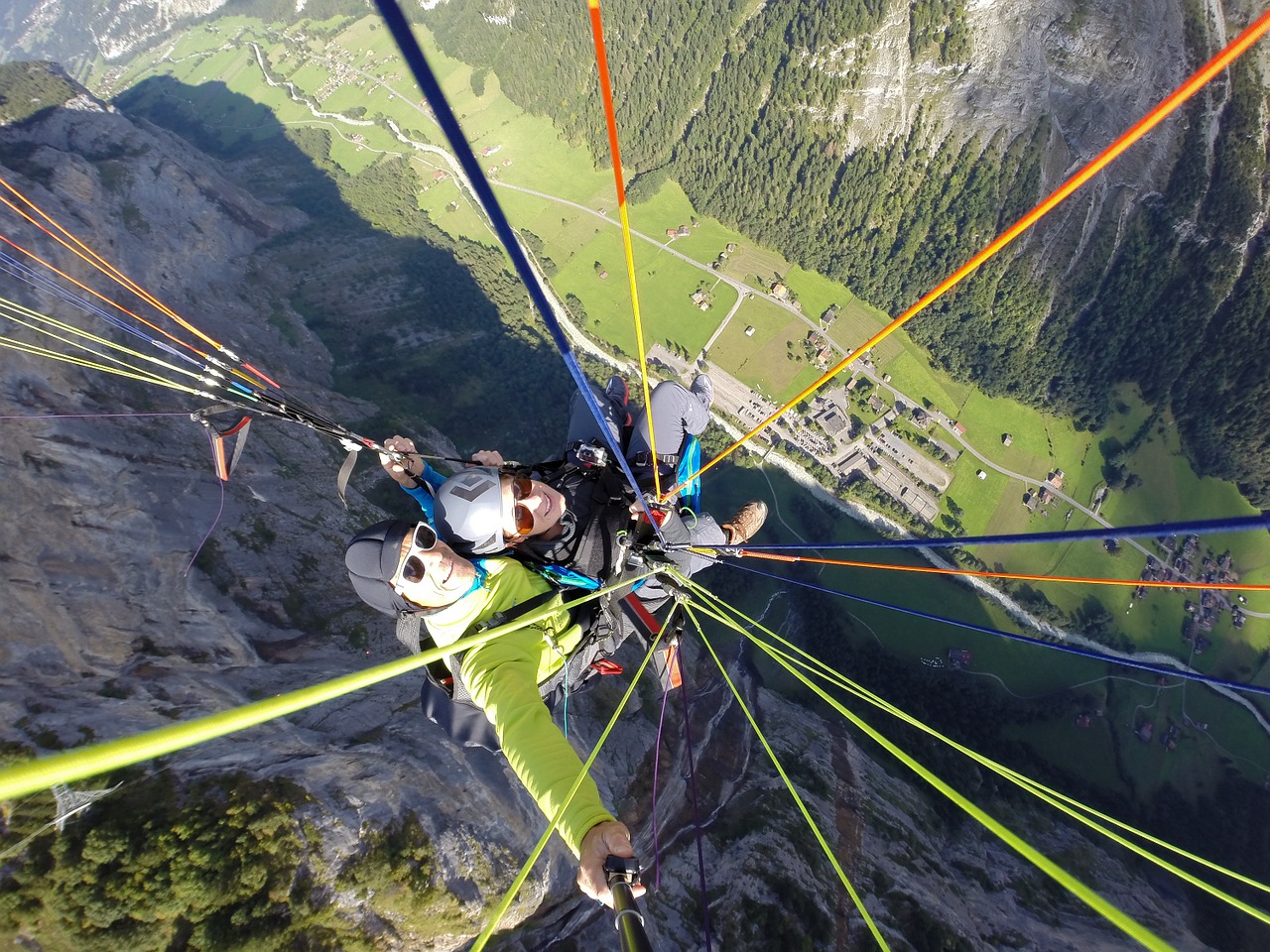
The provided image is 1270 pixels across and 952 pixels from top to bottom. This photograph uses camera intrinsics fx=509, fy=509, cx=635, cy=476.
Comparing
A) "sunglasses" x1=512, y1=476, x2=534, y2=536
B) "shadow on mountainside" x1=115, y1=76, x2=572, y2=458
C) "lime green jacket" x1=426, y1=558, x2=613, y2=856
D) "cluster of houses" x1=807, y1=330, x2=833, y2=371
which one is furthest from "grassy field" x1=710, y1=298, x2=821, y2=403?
"lime green jacket" x1=426, y1=558, x2=613, y2=856

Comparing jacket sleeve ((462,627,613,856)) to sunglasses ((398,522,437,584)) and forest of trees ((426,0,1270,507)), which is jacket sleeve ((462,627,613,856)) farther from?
forest of trees ((426,0,1270,507))

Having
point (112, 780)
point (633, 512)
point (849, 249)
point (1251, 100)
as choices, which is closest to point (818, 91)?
point (849, 249)

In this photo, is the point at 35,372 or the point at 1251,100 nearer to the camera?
the point at 35,372

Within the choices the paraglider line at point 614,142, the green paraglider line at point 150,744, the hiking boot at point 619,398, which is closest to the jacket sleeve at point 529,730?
the green paraglider line at point 150,744

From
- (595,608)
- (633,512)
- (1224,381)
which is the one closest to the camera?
(595,608)

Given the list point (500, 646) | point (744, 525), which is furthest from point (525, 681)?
point (744, 525)

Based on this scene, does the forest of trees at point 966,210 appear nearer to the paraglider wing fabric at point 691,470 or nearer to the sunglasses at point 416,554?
the paraglider wing fabric at point 691,470

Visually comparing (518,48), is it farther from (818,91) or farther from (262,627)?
(262,627)
